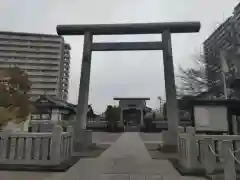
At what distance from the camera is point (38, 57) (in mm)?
77375

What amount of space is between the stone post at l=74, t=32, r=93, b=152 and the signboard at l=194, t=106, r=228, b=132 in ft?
17.6

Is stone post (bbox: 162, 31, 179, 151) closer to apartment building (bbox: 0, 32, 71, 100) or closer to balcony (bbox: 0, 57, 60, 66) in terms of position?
apartment building (bbox: 0, 32, 71, 100)

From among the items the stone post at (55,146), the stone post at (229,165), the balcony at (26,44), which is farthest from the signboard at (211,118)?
the balcony at (26,44)

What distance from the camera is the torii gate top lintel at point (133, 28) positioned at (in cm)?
1322

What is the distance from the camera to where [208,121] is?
40.6 ft

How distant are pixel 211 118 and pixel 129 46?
17.4ft

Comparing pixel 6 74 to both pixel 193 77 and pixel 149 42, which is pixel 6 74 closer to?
pixel 149 42

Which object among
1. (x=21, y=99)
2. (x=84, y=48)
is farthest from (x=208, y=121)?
(x=21, y=99)

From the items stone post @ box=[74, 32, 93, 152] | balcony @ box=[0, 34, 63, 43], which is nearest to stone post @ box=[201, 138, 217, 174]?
stone post @ box=[74, 32, 93, 152]

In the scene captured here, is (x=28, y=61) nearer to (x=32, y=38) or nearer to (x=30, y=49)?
(x=30, y=49)

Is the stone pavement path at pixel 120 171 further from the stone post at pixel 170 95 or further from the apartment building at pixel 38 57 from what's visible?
the apartment building at pixel 38 57

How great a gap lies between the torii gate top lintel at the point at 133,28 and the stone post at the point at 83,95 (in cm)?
44

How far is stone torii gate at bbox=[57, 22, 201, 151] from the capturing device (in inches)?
503

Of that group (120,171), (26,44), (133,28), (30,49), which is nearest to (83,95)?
(133,28)
